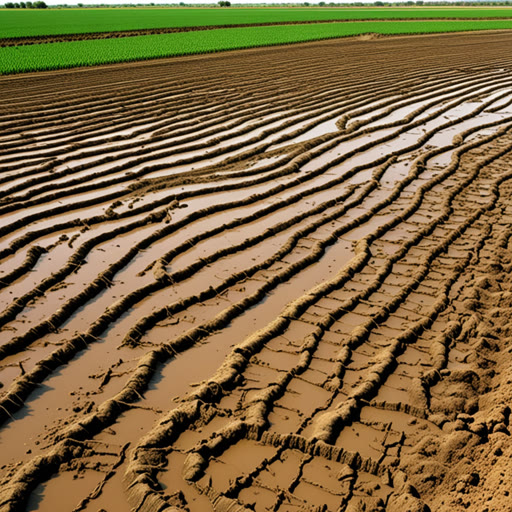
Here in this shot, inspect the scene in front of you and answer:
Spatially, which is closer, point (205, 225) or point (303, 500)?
point (303, 500)

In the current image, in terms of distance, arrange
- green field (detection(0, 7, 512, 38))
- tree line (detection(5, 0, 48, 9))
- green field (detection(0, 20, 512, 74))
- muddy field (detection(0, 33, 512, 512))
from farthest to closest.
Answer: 1. tree line (detection(5, 0, 48, 9))
2. green field (detection(0, 7, 512, 38))
3. green field (detection(0, 20, 512, 74))
4. muddy field (detection(0, 33, 512, 512))

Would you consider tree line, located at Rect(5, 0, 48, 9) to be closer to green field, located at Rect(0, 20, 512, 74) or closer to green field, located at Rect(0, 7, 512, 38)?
green field, located at Rect(0, 7, 512, 38)

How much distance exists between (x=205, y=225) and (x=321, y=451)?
4.50 metres

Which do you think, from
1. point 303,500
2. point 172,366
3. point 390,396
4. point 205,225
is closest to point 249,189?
point 205,225

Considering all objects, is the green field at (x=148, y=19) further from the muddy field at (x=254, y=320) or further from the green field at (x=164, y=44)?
the muddy field at (x=254, y=320)

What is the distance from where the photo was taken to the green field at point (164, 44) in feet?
78.0

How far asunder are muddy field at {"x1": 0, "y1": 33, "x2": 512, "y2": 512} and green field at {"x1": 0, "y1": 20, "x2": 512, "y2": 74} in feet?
43.1

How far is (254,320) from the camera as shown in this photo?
5.38 m

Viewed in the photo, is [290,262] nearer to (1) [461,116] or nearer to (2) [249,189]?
(2) [249,189]

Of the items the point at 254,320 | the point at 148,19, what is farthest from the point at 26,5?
the point at 254,320

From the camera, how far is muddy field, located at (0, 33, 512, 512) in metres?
3.54

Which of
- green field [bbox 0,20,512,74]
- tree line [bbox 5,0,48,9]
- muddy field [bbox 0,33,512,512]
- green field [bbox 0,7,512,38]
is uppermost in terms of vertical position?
tree line [bbox 5,0,48,9]

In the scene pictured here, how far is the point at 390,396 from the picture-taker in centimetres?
421

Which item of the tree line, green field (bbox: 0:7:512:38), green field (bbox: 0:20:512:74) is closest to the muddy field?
green field (bbox: 0:20:512:74)
